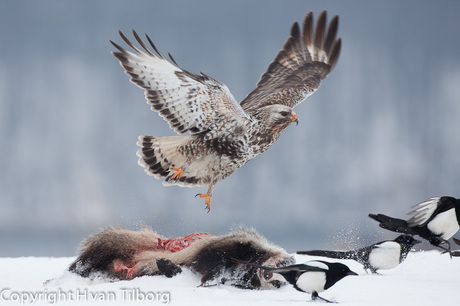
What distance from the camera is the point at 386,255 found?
7.21 feet

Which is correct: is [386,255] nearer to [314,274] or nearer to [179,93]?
[314,274]

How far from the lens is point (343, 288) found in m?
2.17

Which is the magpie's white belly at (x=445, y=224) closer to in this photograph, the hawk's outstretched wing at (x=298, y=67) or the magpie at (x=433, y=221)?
the magpie at (x=433, y=221)

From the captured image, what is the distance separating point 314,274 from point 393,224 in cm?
39

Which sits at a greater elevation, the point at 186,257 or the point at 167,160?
the point at 167,160

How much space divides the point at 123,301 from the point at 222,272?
0.58 meters

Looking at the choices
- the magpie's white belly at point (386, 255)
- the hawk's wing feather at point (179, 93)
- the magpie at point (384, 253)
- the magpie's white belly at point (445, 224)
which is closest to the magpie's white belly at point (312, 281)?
the magpie at point (384, 253)

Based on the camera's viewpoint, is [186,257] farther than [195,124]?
No

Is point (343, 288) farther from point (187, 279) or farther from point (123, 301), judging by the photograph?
point (123, 301)

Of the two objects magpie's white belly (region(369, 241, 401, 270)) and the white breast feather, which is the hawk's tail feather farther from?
the white breast feather

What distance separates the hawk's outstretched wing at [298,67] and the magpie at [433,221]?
1479 millimetres

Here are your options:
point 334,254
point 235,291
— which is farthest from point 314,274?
point 235,291

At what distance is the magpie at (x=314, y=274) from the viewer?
1.91 m

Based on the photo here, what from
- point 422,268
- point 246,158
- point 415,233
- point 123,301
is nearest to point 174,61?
point 246,158
